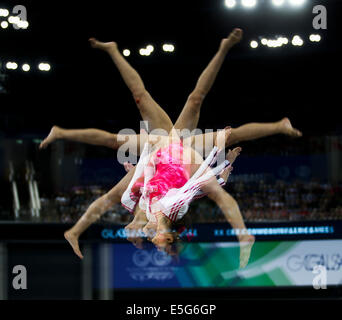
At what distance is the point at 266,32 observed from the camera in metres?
8.56

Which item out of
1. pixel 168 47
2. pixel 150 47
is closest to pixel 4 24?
pixel 150 47

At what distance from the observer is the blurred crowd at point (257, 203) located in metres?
9.66

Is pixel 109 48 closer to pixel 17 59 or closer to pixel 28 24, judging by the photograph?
pixel 28 24

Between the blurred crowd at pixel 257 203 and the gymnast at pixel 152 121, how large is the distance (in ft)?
11.1

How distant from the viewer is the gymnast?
5.37 meters

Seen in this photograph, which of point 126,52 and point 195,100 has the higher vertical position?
point 126,52

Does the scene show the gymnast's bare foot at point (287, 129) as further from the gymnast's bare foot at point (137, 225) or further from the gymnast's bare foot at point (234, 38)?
the gymnast's bare foot at point (137, 225)

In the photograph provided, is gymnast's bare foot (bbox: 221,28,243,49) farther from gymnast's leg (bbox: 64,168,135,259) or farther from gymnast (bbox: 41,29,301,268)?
A: gymnast's leg (bbox: 64,168,135,259)

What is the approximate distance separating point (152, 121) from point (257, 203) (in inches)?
168

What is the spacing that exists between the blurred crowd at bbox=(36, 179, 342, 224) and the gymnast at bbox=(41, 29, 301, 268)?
339 centimetres

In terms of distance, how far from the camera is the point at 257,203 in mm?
9797

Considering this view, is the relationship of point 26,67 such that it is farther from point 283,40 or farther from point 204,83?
point 204,83

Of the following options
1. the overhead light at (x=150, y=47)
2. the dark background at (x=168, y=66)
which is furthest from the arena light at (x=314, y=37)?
the overhead light at (x=150, y=47)

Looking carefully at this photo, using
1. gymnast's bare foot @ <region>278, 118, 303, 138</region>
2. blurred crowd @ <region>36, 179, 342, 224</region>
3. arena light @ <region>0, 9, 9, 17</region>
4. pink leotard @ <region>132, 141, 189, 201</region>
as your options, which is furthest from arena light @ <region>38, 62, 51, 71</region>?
gymnast's bare foot @ <region>278, 118, 303, 138</region>
